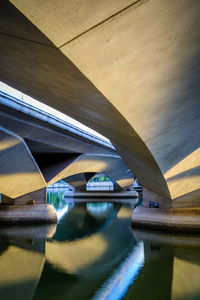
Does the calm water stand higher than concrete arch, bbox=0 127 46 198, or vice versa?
concrete arch, bbox=0 127 46 198

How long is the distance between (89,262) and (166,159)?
6.31 m

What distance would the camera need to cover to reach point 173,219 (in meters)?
17.7

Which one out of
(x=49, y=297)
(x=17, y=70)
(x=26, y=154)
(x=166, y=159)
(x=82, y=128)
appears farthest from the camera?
(x=82, y=128)

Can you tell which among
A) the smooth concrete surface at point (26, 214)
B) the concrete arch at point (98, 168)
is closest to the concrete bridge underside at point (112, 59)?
the smooth concrete surface at point (26, 214)

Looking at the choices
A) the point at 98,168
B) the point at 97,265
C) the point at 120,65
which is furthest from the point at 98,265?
the point at 98,168

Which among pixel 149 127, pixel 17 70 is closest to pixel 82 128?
pixel 149 127

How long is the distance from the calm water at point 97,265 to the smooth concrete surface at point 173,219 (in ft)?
2.52

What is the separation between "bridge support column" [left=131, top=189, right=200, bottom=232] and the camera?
1741cm

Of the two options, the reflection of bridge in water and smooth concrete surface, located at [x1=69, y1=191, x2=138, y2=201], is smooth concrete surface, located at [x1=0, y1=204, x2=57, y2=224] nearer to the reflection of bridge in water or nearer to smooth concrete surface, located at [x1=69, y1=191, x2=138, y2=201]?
the reflection of bridge in water

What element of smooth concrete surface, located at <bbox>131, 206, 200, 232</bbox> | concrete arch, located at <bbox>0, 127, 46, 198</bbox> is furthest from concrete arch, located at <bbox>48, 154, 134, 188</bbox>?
smooth concrete surface, located at <bbox>131, 206, 200, 232</bbox>

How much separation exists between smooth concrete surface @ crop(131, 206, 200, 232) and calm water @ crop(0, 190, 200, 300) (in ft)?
2.52

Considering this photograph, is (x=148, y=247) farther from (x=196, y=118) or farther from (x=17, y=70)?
(x=17, y=70)

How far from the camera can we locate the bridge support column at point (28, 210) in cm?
2178

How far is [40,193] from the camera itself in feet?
77.8
